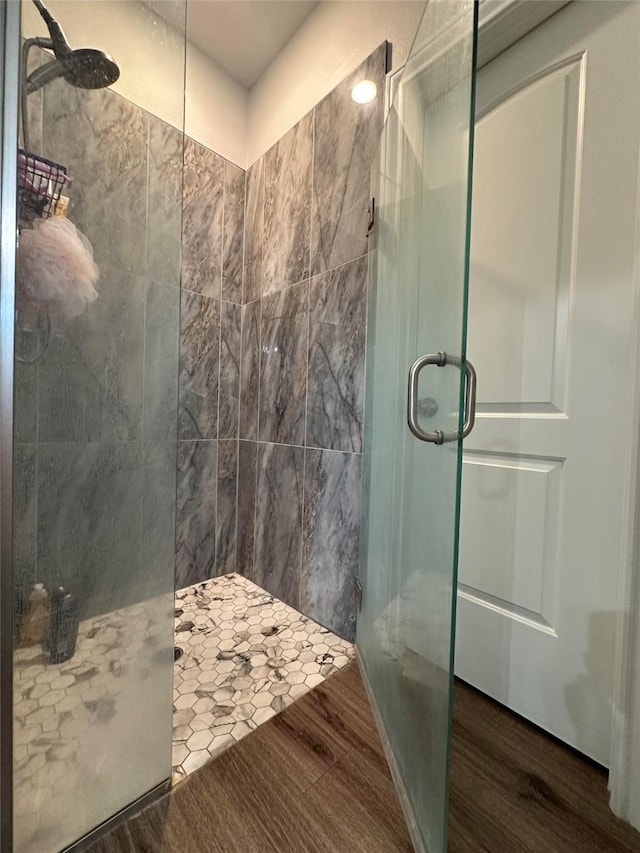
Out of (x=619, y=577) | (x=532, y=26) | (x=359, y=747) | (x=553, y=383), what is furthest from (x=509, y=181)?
(x=359, y=747)

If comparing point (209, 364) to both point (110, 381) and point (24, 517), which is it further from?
point (24, 517)

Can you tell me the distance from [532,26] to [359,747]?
6.56ft

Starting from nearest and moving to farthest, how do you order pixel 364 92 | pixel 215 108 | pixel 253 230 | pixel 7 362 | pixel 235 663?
pixel 7 362
pixel 235 663
pixel 364 92
pixel 215 108
pixel 253 230

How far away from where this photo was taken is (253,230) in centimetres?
188

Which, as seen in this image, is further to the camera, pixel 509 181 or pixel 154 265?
pixel 509 181

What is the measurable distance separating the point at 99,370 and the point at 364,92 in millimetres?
1427

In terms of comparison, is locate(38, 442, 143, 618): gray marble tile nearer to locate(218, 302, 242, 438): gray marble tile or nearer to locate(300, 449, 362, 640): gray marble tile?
locate(300, 449, 362, 640): gray marble tile

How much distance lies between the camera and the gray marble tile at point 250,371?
185 cm

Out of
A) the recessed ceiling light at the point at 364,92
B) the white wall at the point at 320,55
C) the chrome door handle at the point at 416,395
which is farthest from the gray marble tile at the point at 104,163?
the white wall at the point at 320,55

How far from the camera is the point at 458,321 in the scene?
61 cm

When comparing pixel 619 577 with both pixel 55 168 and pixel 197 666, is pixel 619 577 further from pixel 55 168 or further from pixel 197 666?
pixel 55 168

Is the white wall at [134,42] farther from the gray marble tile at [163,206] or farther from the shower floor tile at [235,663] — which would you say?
the shower floor tile at [235,663]

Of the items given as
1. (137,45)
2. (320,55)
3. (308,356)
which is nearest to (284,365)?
(308,356)

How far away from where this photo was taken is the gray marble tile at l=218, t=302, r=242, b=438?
187 cm
